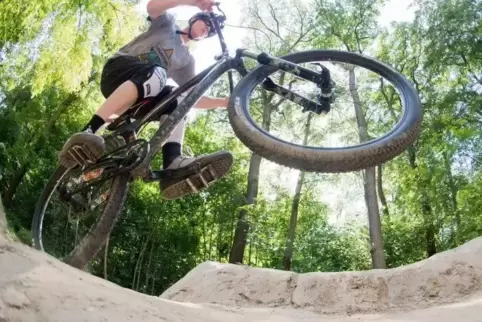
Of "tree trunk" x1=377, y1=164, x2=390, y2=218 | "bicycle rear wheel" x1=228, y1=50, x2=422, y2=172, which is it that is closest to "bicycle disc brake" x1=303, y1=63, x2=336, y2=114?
"bicycle rear wheel" x1=228, y1=50, x2=422, y2=172

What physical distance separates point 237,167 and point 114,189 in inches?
590

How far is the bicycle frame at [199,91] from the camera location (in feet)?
9.39

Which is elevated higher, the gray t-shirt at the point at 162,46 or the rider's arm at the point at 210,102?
the gray t-shirt at the point at 162,46

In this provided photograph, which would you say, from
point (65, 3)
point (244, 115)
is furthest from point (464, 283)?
point (65, 3)

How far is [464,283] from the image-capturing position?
428 cm

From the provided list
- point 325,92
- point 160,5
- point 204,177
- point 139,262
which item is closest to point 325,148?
point 325,92

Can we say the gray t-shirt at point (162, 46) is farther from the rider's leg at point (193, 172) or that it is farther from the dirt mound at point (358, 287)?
the dirt mound at point (358, 287)

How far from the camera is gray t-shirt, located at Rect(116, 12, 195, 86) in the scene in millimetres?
3109

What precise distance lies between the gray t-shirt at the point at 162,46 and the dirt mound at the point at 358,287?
2457mm

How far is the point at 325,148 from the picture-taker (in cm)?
241

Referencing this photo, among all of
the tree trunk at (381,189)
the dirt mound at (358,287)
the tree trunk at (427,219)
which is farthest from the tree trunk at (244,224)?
the dirt mound at (358,287)

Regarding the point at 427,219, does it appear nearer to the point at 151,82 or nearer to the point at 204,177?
the point at 204,177

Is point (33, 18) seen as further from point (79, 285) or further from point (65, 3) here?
point (79, 285)

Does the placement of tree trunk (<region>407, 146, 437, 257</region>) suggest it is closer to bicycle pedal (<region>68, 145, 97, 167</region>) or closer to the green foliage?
the green foliage
